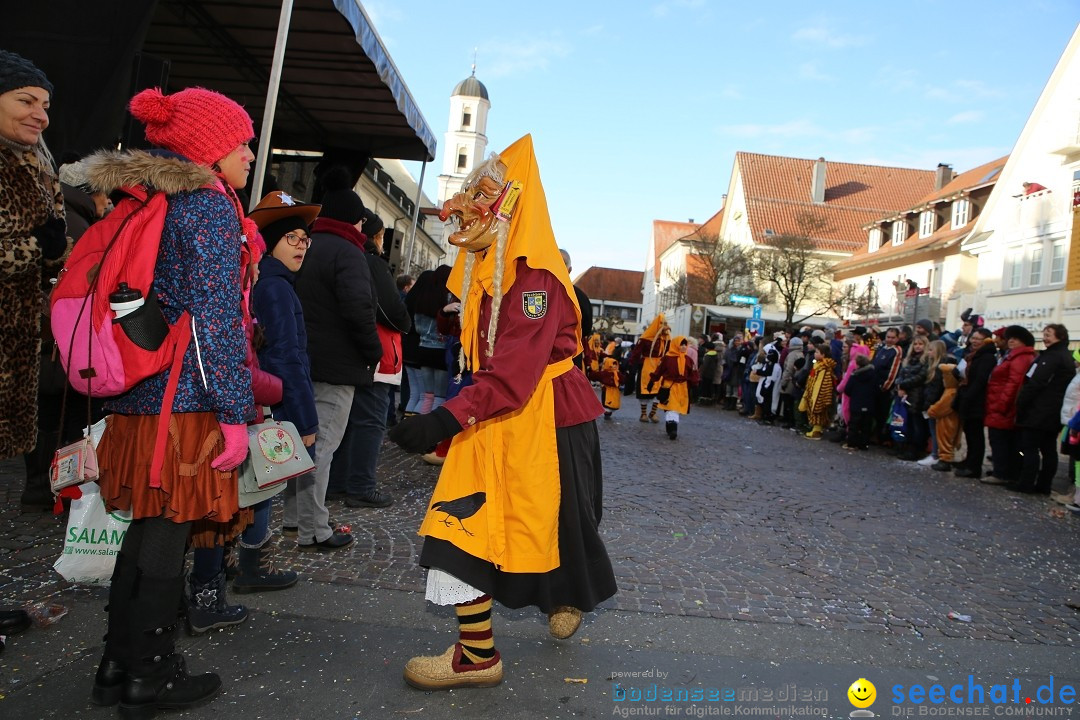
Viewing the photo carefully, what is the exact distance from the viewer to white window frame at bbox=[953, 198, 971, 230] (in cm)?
3372

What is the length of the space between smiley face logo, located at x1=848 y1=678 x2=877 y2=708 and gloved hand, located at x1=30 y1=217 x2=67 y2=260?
3.64 metres

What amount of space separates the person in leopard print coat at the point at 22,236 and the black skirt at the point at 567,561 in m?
1.72

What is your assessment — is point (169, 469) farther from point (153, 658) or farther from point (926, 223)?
point (926, 223)

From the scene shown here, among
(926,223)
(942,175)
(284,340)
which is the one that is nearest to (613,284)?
(942,175)

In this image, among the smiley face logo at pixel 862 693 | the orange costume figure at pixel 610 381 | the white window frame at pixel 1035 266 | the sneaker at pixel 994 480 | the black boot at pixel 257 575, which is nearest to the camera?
the smiley face logo at pixel 862 693

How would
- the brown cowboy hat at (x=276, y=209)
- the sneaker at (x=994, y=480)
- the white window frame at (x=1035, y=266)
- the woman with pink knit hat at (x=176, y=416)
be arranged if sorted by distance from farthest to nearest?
the white window frame at (x=1035, y=266) < the sneaker at (x=994, y=480) < the brown cowboy hat at (x=276, y=209) < the woman with pink knit hat at (x=176, y=416)

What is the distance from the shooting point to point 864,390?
43.1ft

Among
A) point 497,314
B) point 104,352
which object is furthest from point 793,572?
point 104,352

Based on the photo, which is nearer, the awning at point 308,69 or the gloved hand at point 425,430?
the gloved hand at point 425,430

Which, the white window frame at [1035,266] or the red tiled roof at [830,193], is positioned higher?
the red tiled roof at [830,193]

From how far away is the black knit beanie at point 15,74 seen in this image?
2.99 meters

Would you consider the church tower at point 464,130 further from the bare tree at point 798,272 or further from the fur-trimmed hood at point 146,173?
the fur-trimmed hood at point 146,173

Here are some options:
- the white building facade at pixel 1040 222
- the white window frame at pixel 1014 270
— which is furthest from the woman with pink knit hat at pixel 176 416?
the white window frame at pixel 1014 270

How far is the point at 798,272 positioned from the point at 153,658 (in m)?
39.0
